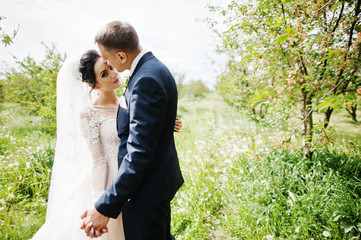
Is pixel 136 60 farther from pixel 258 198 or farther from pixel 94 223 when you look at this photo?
pixel 258 198

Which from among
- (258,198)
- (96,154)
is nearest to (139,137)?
(96,154)

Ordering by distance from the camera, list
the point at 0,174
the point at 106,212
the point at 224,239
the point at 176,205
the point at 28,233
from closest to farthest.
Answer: the point at 106,212
the point at 224,239
the point at 28,233
the point at 176,205
the point at 0,174

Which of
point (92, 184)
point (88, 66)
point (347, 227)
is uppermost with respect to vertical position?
point (88, 66)

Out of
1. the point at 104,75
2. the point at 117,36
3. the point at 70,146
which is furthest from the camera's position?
the point at 70,146

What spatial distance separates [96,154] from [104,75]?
0.85 meters

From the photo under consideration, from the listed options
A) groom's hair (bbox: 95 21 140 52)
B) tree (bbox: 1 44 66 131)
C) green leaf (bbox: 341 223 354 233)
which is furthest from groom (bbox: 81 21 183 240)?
tree (bbox: 1 44 66 131)

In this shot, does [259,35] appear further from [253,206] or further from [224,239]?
[224,239]

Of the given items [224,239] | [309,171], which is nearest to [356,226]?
[309,171]

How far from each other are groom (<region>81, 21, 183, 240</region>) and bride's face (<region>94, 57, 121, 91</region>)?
53 centimetres

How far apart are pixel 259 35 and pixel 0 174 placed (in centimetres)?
564

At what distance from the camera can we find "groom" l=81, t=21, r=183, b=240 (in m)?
1.23

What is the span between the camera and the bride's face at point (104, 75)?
196cm

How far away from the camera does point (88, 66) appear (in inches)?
77.6

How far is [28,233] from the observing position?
2678 mm
